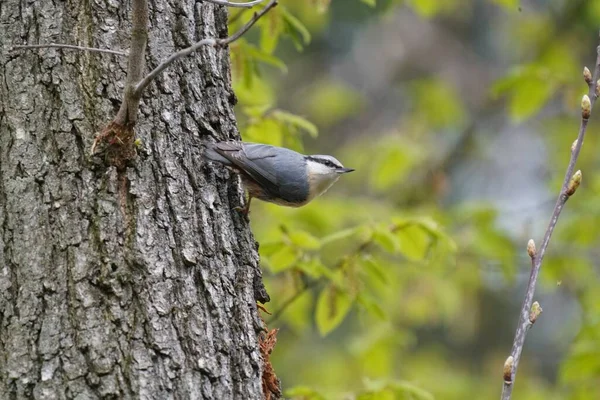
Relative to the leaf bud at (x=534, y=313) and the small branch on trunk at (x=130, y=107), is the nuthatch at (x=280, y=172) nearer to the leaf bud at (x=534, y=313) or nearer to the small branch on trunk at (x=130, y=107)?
the small branch on trunk at (x=130, y=107)

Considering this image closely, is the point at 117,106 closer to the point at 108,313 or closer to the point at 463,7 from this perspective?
the point at 108,313

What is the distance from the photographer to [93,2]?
2244 millimetres

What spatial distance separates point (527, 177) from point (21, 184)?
9.71 meters

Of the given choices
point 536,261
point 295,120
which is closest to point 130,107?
point 536,261

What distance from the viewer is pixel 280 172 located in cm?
323

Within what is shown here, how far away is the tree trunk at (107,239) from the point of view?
1931 mm

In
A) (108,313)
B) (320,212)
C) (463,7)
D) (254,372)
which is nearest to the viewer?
(108,313)

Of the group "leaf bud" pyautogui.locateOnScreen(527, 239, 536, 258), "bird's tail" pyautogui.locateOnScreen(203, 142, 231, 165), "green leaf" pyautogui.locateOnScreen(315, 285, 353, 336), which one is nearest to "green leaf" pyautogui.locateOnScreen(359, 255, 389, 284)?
"green leaf" pyautogui.locateOnScreen(315, 285, 353, 336)

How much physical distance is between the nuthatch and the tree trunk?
0.30 m

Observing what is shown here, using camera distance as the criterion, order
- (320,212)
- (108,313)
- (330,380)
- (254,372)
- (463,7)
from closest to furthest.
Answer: (108,313)
(254,372)
(320,212)
(330,380)
(463,7)

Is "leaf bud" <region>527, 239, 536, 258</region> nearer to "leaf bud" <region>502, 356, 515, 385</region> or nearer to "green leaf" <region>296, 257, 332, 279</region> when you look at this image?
"leaf bud" <region>502, 356, 515, 385</region>

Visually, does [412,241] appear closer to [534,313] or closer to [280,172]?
[280,172]

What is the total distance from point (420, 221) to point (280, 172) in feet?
2.32

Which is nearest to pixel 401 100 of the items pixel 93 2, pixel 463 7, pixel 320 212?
pixel 463 7
